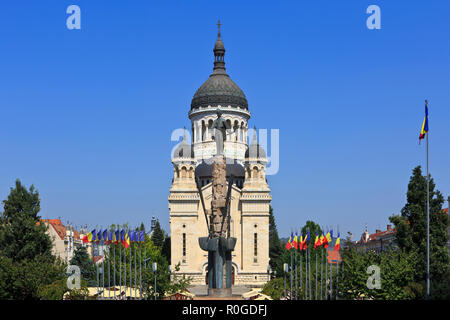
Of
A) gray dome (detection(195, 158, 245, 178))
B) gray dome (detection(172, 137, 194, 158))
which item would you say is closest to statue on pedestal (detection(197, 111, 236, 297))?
gray dome (detection(172, 137, 194, 158))

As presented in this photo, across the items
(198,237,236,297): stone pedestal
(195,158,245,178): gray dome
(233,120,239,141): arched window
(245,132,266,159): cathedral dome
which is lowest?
(198,237,236,297): stone pedestal

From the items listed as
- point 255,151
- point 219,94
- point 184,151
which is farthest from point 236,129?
point 184,151

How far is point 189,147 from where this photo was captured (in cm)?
8669

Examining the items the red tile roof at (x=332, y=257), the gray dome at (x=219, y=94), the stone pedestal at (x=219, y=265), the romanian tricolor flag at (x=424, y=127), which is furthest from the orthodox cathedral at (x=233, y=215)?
the romanian tricolor flag at (x=424, y=127)

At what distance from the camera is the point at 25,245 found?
5653 centimetres

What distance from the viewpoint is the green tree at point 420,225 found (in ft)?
173

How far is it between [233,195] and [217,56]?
25.7m

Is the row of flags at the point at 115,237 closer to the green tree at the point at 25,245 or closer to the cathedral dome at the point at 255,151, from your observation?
the green tree at the point at 25,245

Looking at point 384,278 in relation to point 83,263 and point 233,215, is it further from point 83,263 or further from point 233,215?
point 83,263

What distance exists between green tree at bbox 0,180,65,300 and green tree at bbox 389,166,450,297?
30852 millimetres

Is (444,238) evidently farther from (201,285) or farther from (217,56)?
(217,56)

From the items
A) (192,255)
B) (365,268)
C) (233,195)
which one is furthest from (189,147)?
(365,268)

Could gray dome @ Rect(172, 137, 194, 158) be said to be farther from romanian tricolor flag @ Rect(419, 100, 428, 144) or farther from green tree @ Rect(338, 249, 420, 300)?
romanian tricolor flag @ Rect(419, 100, 428, 144)

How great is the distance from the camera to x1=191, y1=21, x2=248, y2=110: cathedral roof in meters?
93.1
